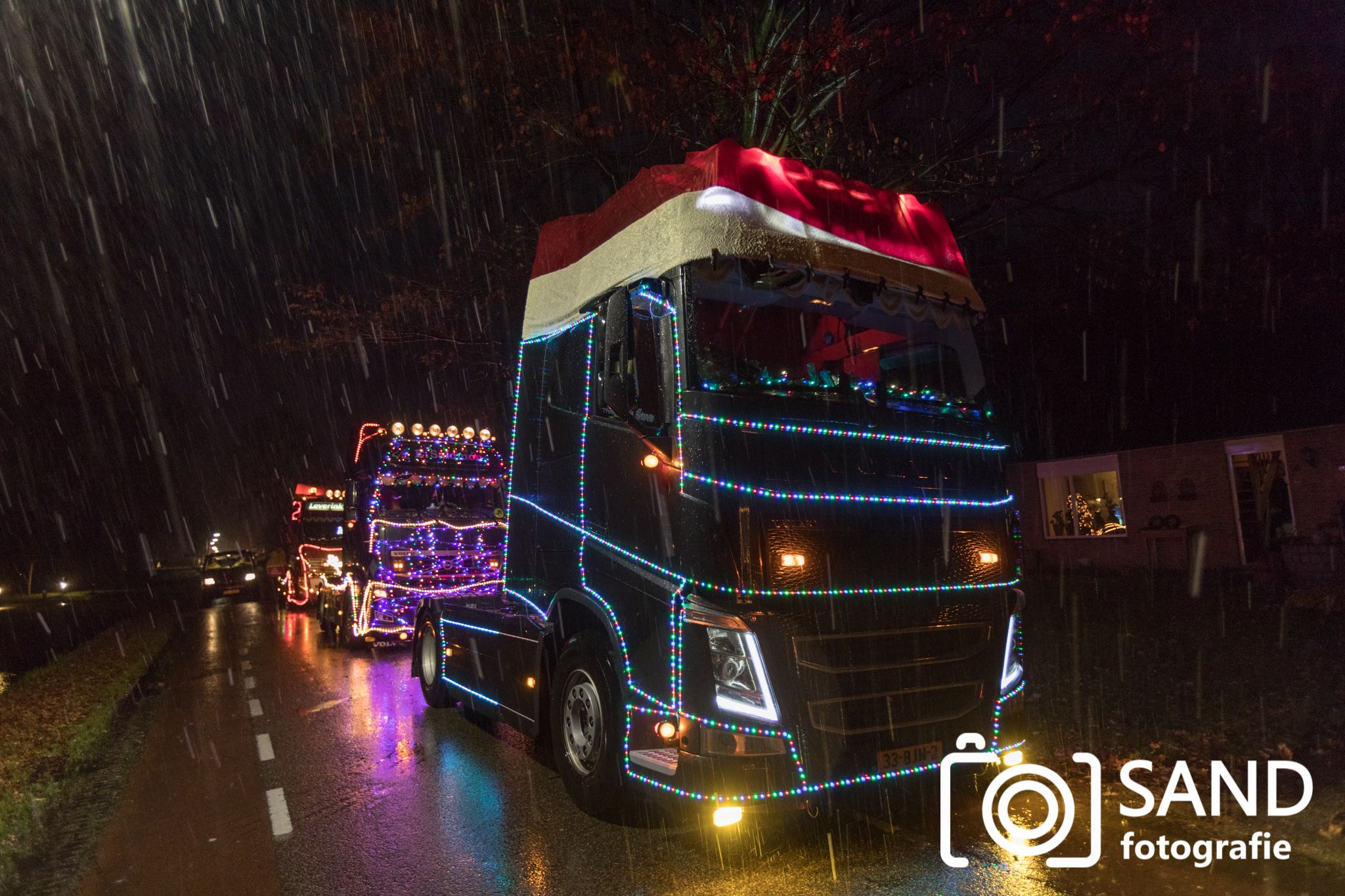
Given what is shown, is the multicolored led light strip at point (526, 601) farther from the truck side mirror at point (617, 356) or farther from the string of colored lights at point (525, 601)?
the truck side mirror at point (617, 356)

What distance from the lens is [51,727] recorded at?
30.4ft

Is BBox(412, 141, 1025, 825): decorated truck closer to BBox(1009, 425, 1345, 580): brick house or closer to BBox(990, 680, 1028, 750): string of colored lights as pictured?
BBox(990, 680, 1028, 750): string of colored lights

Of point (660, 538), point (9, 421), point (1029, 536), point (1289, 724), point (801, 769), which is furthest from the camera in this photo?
point (9, 421)

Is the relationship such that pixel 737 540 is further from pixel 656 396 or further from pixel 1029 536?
pixel 1029 536

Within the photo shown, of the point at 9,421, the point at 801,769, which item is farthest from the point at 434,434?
the point at 9,421

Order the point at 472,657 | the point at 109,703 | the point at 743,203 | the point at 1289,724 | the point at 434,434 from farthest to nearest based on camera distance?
the point at 434,434
the point at 109,703
the point at 472,657
the point at 1289,724
the point at 743,203

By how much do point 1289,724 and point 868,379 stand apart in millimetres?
4222

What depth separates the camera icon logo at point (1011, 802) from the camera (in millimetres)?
4809

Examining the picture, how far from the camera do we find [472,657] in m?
7.67

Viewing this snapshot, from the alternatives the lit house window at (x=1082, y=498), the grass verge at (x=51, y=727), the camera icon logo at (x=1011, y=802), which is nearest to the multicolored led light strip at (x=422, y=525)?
the grass verge at (x=51, y=727)

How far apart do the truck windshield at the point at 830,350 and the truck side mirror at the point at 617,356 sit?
405mm

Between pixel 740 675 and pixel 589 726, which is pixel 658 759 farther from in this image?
pixel 589 726

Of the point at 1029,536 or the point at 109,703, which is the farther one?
the point at 1029,536

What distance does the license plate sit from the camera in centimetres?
464
